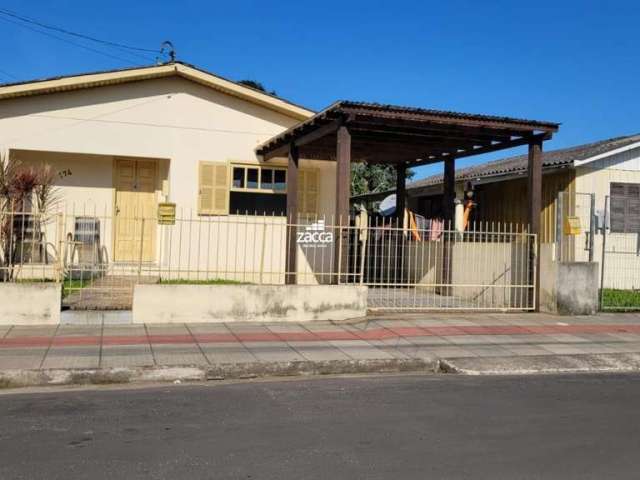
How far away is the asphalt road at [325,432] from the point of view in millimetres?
4531


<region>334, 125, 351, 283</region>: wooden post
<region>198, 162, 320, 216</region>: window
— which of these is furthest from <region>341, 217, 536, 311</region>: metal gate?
<region>198, 162, 320, 216</region>: window

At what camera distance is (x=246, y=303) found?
10992 millimetres

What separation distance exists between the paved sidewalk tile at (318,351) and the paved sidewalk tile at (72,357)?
2.64m

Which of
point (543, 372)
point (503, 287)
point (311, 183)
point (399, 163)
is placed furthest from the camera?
point (399, 163)

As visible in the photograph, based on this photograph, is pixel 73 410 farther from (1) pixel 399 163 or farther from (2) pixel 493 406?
(1) pixel 399 163

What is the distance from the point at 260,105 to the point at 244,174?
64.8 inches

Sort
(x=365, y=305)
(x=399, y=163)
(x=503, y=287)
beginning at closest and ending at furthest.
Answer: (x=365, y=305)
(x=503, y=287)
(x=399, y=163)

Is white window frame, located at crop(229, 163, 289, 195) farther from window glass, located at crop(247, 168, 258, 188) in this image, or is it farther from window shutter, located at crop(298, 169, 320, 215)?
window shutter, located at crop(298, 169, 320, 215)

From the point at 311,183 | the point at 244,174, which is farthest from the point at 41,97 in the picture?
the point at 311,183

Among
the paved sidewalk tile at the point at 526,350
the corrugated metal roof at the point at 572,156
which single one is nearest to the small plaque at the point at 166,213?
the paved sidewalk tile at the point at 526,350

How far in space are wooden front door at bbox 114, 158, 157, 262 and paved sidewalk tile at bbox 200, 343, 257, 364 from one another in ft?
20.8

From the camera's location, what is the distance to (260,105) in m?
15.2

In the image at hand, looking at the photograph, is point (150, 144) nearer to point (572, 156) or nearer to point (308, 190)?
point (308, 190)

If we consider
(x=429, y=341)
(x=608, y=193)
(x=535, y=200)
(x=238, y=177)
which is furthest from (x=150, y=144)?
(x=608, y=193)
